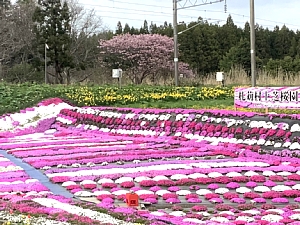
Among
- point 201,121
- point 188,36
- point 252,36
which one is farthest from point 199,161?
point 188,36

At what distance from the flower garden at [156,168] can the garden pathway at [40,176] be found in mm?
25

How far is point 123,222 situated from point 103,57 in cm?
3542

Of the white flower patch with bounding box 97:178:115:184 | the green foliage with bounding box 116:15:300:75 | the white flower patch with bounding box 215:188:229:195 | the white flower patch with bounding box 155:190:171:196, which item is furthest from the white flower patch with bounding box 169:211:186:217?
the green foliage with bounding box 116:15:300:75

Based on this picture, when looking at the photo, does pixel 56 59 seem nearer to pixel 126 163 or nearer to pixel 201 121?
pixel 201 121

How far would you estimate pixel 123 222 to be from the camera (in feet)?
21.1

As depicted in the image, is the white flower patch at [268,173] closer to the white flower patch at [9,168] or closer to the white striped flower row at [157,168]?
the white striped flower row at [157,168]

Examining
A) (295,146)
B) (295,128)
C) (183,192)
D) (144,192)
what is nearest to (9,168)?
(144,192)

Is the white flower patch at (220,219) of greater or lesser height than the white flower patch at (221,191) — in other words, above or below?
above

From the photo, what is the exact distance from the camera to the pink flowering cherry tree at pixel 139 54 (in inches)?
1532

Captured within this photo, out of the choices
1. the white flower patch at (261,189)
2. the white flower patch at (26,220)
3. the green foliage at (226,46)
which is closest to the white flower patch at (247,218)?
the white flower patch at (261,189)

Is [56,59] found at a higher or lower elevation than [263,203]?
higher

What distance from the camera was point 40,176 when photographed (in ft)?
33.8

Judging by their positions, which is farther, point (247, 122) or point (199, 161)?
point (247, 122)

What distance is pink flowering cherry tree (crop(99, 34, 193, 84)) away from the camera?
38906 millimetres
